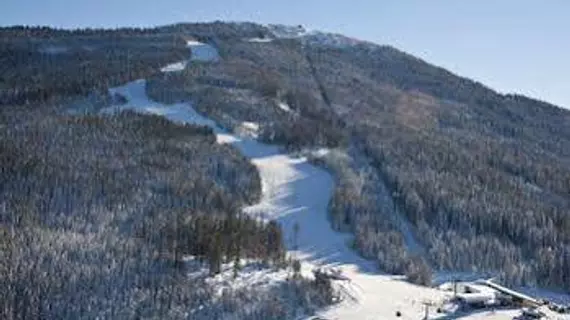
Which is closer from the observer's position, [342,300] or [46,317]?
[46,317]

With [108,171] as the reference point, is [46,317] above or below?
below

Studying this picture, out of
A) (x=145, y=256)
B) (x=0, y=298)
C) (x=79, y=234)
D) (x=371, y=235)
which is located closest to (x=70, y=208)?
(x=79, y=234)

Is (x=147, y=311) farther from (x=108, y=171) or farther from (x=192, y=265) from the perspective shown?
(x=108, y=171)

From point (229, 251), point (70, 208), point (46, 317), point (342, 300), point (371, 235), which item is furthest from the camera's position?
point (371, 235)

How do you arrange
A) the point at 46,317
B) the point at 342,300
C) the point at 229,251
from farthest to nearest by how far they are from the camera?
the point at 229,251
the point at 342,300
the point at 46,317

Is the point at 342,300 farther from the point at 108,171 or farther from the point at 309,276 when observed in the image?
the point at 108,171

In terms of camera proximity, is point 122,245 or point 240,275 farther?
point 122,245

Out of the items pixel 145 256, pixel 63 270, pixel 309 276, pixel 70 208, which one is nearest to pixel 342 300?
pixel 309 276

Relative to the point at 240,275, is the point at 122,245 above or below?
above

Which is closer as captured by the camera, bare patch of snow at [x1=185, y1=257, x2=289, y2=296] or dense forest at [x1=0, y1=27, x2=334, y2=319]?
dense forest at [x1=0, y1=27, x2=334, y2=319]

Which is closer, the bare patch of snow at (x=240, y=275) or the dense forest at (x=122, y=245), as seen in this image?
the dense forest at (x=122, y=245)
